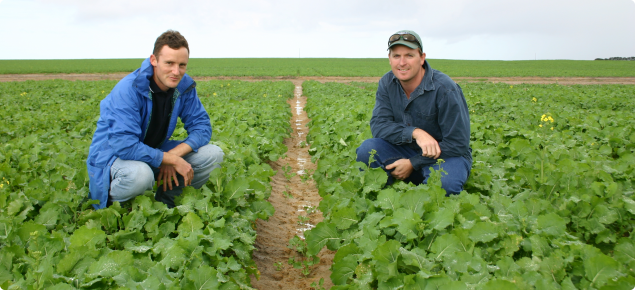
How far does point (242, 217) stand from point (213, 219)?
40 centimetres

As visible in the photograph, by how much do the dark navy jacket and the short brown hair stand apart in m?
1.90

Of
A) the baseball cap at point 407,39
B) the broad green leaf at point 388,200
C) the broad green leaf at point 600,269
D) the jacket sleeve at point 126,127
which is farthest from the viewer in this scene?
the baseball cap at point 407,39

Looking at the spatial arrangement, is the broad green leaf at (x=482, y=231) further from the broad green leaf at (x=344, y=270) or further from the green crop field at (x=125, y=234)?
the green crop field at (x=125, y=234)

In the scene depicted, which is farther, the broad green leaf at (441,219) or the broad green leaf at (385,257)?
the broad green leaf at (441,219)

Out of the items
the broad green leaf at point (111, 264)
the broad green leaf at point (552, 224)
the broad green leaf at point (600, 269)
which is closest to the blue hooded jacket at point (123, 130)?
the broad green leaf at point (111, 264)

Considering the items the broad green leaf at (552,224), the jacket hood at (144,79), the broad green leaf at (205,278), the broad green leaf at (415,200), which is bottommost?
the broad green leaf at (205,278)

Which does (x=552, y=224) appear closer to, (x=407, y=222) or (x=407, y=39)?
(x=407, y=222)

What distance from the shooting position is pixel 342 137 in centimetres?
556

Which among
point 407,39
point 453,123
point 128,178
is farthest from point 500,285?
point 128,178

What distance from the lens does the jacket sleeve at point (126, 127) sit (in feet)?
9.82

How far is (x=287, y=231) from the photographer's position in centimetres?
399

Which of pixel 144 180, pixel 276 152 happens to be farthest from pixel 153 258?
pixel 276 152

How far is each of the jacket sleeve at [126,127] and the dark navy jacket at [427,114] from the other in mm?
2129

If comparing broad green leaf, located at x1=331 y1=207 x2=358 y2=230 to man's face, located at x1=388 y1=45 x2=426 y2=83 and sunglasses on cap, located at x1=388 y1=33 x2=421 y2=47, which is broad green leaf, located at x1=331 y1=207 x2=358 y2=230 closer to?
man's face, located at x1=388 y1=45 x2=426 y2=83
